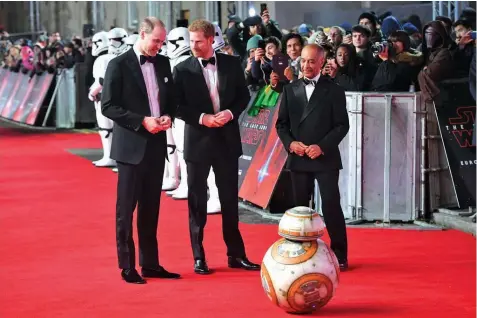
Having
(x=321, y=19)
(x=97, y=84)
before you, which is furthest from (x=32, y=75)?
(x=97, y=84)

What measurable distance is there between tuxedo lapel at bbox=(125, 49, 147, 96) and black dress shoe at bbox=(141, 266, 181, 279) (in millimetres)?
1385

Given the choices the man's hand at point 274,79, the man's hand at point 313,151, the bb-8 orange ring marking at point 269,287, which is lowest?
the bb-8 orange ring marking at point 269,287

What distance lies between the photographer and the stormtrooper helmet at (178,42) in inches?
457

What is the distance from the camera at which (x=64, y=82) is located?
23.1 meters

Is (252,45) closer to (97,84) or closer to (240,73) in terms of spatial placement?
(97,84)

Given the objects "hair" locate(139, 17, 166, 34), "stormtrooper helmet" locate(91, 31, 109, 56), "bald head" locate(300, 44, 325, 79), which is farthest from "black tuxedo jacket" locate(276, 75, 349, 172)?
"stormtrooper helmet" locate(91, 31, 109, 56)

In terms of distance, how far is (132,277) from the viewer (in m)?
7.76

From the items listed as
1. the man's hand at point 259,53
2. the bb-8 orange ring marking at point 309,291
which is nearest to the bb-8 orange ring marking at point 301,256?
the bb-8 orange ring marking at point 309,291

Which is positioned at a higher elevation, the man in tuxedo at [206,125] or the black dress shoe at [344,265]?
the man in tuxedo at [206,125]

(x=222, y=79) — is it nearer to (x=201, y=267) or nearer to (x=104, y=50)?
(x=201, y=267)

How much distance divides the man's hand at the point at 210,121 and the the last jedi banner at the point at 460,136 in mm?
3156

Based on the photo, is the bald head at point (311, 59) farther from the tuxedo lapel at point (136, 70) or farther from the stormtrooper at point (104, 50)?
the stormtrooper at point (104, 50)

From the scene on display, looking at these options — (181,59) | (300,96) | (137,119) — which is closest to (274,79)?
(181,59)

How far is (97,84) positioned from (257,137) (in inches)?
162
